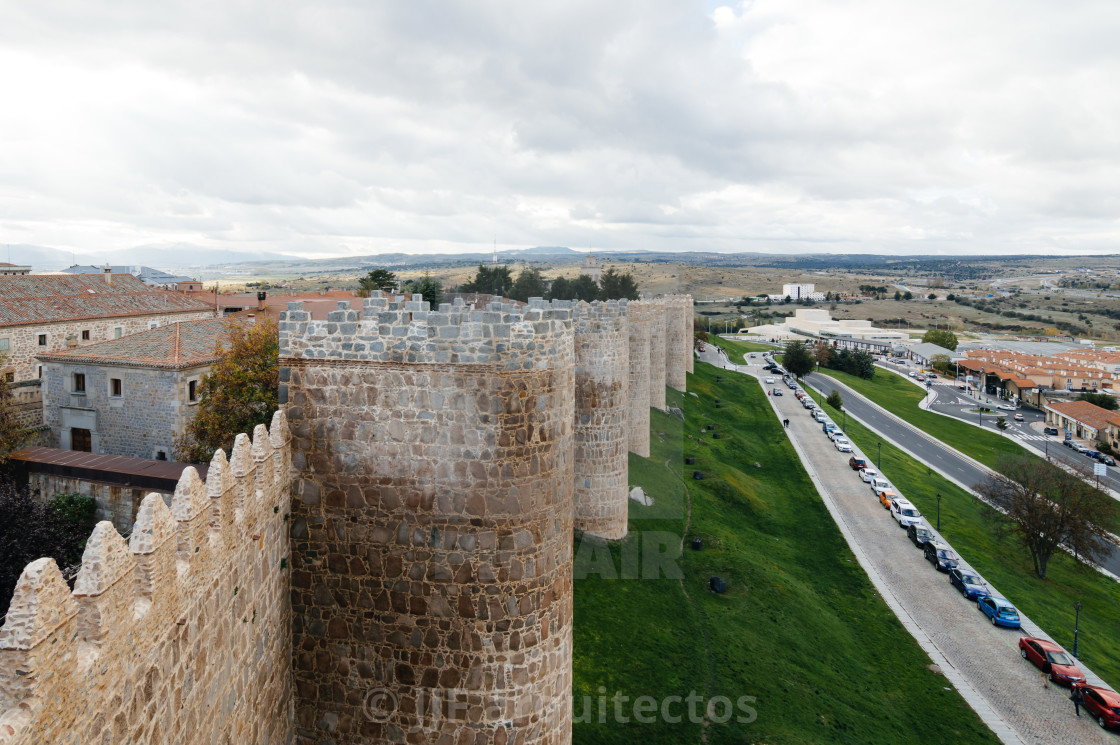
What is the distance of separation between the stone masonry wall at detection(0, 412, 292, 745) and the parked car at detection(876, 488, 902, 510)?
35.3m

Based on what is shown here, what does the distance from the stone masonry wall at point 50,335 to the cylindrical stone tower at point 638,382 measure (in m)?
21.7

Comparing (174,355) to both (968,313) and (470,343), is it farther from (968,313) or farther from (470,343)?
(968,313)

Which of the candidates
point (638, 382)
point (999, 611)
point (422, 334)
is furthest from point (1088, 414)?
point (422, 334)

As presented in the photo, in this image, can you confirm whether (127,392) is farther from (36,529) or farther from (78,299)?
(78,299)

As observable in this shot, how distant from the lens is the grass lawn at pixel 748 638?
51.0 feet

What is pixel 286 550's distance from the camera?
8.41 meters

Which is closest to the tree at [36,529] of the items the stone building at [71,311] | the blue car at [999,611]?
the stone building at [71,311]

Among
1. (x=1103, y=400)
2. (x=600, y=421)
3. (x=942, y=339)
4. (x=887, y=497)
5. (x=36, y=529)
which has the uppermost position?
(x=600, y=421)

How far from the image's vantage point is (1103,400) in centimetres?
7462

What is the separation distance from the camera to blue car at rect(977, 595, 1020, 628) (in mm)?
25156

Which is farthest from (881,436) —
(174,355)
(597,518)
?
(174,355)

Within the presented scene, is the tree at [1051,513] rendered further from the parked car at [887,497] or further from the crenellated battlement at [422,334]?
the crenellated battlement at [422,334]

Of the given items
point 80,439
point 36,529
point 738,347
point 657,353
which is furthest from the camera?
point 738,347

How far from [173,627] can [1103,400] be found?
307ft
